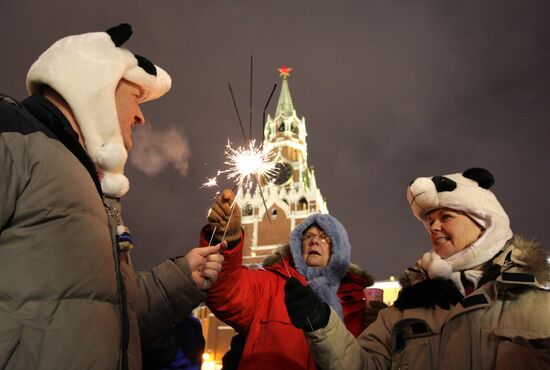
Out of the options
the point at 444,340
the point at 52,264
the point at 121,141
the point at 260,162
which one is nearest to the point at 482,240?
Result: the point at 444,340

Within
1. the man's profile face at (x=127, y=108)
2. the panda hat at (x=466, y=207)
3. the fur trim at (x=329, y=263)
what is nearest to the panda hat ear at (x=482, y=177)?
the panda hat at (x=466, y=207)

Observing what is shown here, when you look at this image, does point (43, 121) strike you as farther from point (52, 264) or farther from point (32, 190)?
point (52, 264)

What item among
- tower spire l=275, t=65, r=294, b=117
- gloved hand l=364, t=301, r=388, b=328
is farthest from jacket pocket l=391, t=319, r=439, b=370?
tower spire l=275, t=65, r=294, b=117

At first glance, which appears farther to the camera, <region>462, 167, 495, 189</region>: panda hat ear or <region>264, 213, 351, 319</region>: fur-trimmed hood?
<region>264, 213, 351, 319</region>: fur-trimmed hood

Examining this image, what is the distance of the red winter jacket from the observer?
3000 millimetres

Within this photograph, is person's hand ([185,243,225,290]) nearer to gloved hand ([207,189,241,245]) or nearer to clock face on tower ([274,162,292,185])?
gloved hand ([207,189,241,245])

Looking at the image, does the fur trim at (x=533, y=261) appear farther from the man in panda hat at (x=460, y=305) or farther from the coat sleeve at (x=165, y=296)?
the coat sleeve at (x=165, y=296)

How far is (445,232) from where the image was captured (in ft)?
10.1

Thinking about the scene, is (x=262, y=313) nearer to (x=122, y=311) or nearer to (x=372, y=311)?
(x=372, y=311)

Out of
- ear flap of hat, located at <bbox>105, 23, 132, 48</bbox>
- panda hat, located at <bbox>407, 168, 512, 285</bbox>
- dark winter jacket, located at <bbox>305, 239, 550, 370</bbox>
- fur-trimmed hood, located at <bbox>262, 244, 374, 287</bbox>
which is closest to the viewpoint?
dark winter jacket, located at <bbox>305, 239, 550, 370</bbox>

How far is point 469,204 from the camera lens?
3018 mm

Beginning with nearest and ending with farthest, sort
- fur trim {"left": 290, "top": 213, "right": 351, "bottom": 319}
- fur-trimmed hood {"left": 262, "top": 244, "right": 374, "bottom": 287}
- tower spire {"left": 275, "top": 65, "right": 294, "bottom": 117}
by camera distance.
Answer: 1. fur trim {"left": 290, "top": 213, "right": 351, "bottom": 319}
2. fur-trimmed hood {"left": 262, "top": 244, "right": 374, "bottom": 287}
3. tower spire {"left": 275, "top": 65, "right": 294, "bottom": 117}

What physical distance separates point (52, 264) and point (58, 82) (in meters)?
0.97

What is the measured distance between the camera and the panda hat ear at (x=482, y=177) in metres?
3.25
